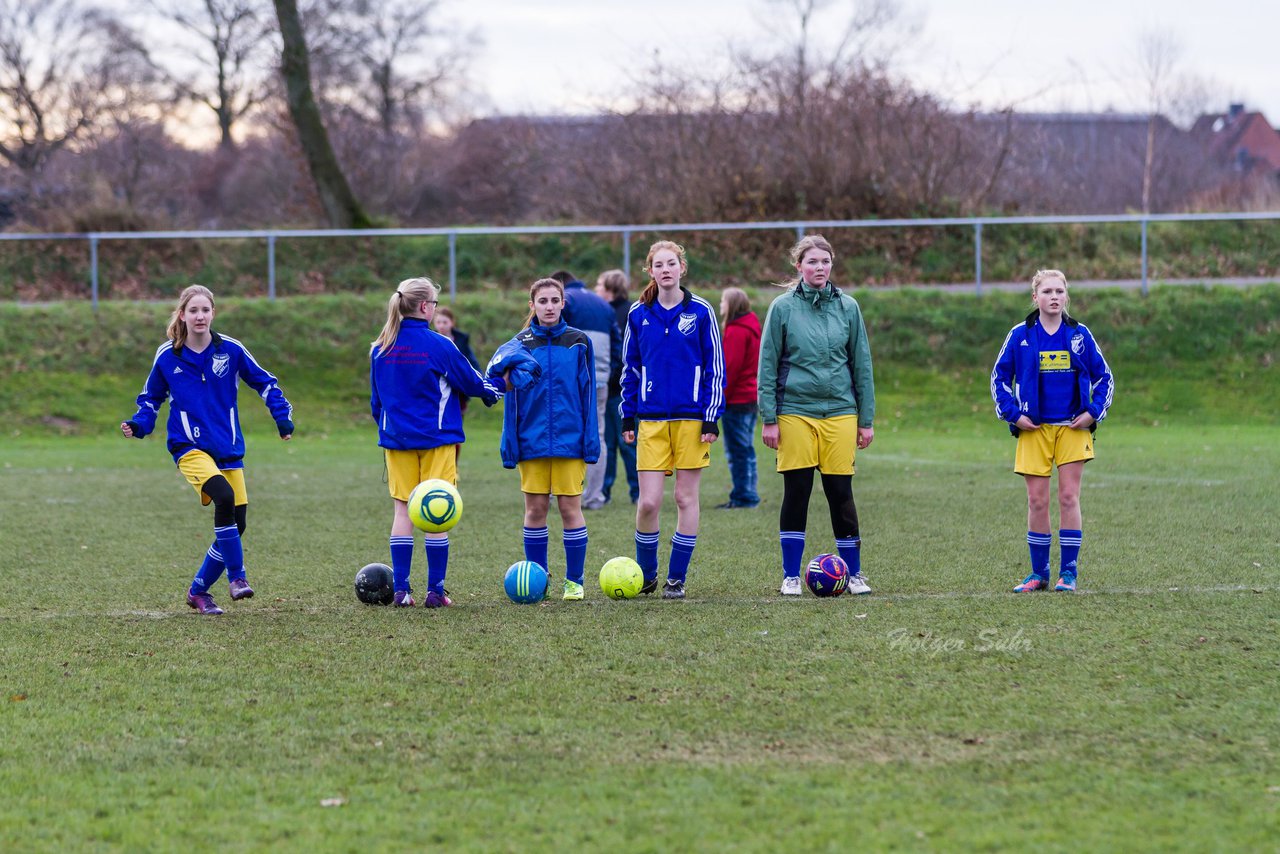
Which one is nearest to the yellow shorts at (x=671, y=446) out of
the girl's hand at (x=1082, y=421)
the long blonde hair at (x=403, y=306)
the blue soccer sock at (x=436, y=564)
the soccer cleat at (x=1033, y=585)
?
the blue soccer sock at (x=436, y=564)

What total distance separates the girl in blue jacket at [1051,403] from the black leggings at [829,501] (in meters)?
0.96

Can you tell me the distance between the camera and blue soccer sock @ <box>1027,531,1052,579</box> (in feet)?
26.0

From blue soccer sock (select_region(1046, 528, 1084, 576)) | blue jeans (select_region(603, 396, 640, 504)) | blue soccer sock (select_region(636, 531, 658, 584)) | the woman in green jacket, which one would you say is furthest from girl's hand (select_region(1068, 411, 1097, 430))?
blue jeans (select_region(603, 396, 640, 504))

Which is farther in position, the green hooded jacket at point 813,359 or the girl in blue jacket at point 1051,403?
the girl in blue jacket at point 1051,403

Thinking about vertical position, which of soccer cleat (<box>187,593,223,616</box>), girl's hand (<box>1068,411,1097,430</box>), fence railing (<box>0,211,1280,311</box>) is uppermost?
fence railing (<box>0,211,1280,311</box>)

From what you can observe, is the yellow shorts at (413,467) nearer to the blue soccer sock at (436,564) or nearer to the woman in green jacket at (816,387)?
the blue soccer sock at (436,564)

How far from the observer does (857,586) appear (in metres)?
7.85

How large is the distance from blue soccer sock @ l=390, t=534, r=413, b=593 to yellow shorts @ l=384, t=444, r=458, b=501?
0.77 ft

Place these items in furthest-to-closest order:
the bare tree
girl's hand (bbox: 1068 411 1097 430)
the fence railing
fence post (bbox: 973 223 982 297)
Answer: the bare tree
fence post (bbox: 973 223 982 297)
the fence railing
girl's hand (bbox: 1068 411 1097 430)

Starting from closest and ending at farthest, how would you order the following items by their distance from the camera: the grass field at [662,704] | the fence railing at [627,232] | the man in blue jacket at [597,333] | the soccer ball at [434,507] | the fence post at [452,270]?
the grass field at [662,704] < the soccer ball at [434,507] < the man in blue jacket at [597,333] < the fence railing at [627,232] < the fence post at [452,270]

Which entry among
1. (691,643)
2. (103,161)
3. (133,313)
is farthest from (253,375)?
(103,161)

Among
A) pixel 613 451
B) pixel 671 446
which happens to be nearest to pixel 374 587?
pixel 671 446

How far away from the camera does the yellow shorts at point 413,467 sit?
7754 mm

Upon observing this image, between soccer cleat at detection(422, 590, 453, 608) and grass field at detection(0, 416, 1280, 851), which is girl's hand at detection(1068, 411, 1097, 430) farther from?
soccer cleat at detection(422, 590, 453, 608)
